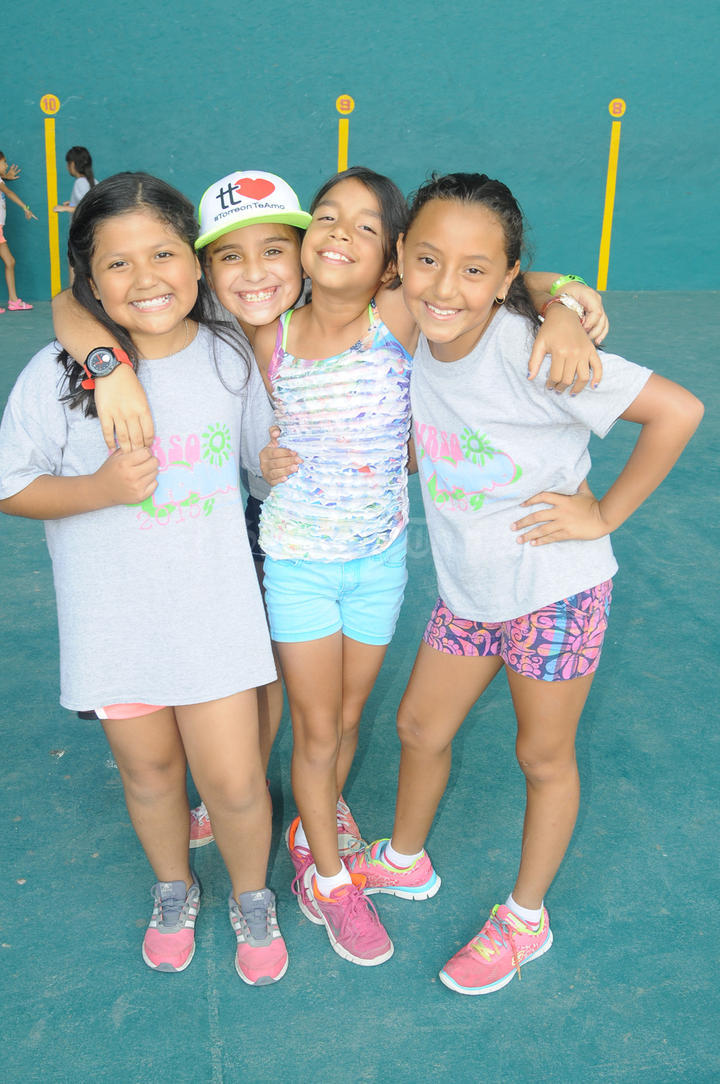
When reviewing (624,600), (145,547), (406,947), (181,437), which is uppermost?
(181,437)

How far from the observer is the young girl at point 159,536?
1.64 metres

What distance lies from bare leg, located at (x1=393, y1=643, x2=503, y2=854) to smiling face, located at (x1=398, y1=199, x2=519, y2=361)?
67 cm

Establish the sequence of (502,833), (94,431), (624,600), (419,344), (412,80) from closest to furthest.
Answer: (94,431) → (419,344) → (502,833) → (624,600) → (412,80)

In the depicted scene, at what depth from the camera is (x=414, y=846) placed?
2.08 meters

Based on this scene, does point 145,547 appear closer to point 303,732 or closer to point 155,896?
point 303,732

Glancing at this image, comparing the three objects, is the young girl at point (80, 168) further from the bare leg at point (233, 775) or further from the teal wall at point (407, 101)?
the bare leg at point (233, 775)

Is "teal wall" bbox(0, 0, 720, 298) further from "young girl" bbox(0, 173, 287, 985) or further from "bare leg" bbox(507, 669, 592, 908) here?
"bare leg" bbox(507, 669, 592, 908)

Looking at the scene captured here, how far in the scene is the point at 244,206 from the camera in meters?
1.77

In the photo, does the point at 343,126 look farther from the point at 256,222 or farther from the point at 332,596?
the point at 332,596

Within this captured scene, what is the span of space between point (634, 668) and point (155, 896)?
1.66 metres

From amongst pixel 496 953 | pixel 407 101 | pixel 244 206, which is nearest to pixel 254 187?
pixel 244 206

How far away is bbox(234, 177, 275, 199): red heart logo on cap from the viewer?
1789 mm

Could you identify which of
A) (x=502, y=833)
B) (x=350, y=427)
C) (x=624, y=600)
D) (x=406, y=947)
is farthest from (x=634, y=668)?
(x=350, y=427)

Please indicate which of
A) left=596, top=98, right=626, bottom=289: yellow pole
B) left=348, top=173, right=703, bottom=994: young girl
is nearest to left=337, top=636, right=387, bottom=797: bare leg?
left=348, top=173, right=703, bottom=994: young girl
